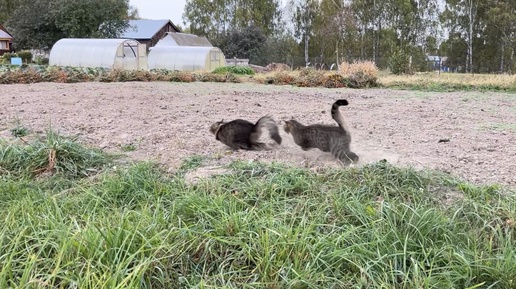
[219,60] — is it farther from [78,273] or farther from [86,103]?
[78,273]

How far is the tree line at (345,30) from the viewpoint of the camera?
111 ft

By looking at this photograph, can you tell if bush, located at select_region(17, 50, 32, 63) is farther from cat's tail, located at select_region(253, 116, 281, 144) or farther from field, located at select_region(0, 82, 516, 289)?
cat's tail, located at select_region(253, 116, 281, 144)

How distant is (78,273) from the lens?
5.44 ft

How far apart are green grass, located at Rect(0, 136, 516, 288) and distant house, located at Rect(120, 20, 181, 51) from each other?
4527 cm

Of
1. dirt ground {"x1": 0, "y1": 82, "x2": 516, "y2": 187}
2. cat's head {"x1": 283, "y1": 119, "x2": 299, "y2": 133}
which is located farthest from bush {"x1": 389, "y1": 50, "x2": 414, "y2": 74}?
cat's head {"x1": 283, "y1": 119, "x2": 299, "y2": 133}

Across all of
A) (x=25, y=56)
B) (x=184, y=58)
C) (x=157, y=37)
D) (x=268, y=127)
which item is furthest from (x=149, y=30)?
(x=268, y=127)

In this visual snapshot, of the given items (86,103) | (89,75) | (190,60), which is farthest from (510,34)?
(86,103)

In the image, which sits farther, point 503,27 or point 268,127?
point 503,27

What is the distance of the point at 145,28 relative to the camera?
49.0 meters

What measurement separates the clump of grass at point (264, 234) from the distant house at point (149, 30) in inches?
1784

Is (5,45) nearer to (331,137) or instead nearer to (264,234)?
(331,137)

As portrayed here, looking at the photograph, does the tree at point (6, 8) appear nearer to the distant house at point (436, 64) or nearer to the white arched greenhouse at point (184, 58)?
the white arched greenhouse at point (184, 58)

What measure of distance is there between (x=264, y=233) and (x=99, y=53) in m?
22.2

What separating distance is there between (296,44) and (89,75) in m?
29.2
